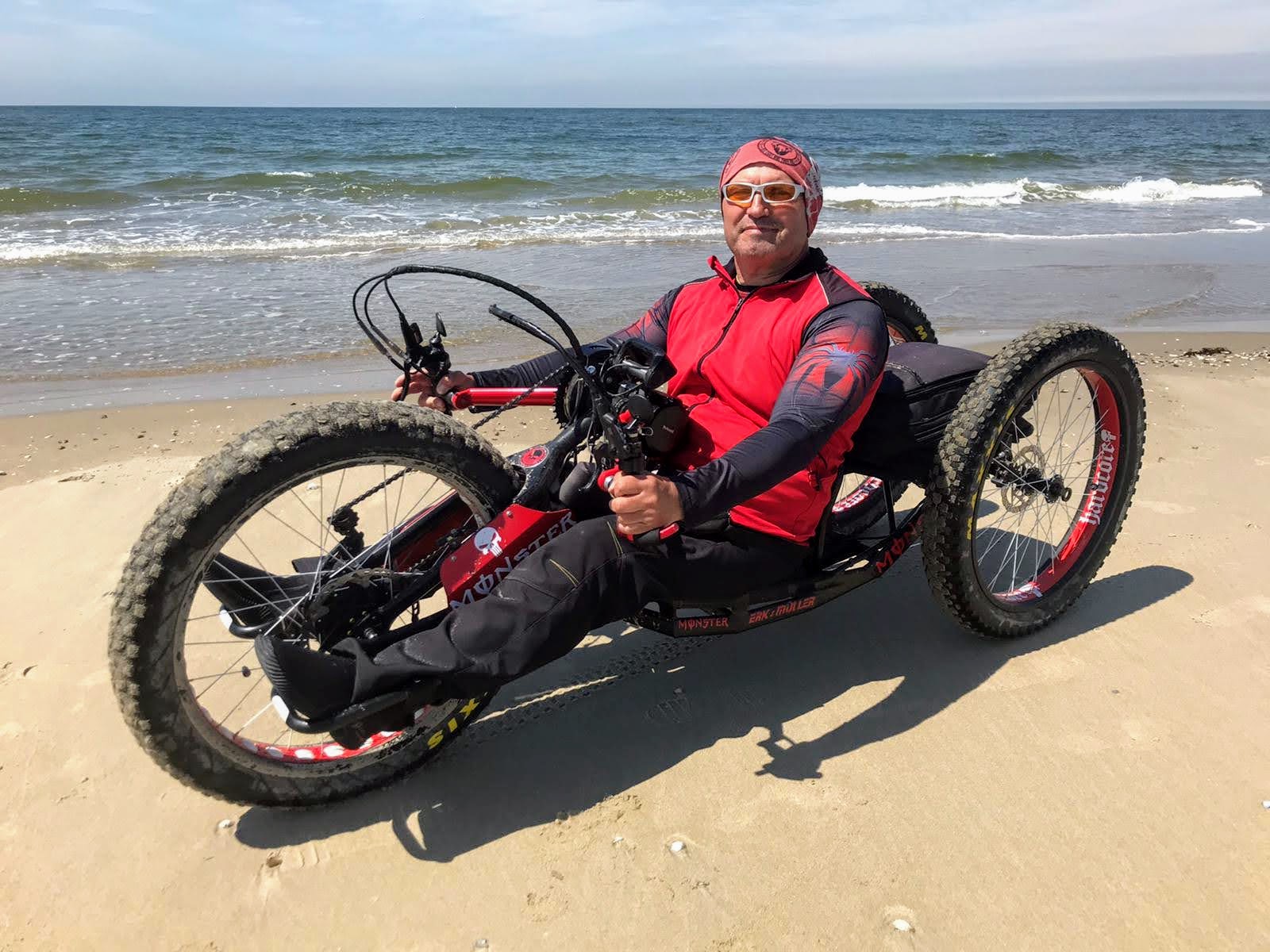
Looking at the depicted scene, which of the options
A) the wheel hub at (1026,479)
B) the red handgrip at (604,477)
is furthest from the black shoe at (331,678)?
the wheel hub at (1026,479)

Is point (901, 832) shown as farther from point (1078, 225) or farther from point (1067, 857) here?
point (1078, 225)

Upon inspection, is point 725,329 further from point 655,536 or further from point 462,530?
point 462,530

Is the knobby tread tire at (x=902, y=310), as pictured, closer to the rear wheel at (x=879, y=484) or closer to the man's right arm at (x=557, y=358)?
the rear wheel at (x=879, y=484)

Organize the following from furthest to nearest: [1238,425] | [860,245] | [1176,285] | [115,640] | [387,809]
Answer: [860,245]
[1176,285]
[1238,425]
[387,809]
[115,640]

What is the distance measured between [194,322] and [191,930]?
7.03 metres

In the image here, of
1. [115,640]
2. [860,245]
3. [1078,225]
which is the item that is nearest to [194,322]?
[115,640]

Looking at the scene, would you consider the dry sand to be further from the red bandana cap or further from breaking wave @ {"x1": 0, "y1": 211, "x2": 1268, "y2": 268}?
breaking wave @ {"x1": 0, "y1": 211, "x2": 1268, "y2": 268}

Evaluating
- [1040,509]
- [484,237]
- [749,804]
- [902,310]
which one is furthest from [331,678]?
[484,237]

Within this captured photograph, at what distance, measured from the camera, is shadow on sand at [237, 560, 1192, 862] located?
2420 millimetres

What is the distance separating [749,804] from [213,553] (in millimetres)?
1596

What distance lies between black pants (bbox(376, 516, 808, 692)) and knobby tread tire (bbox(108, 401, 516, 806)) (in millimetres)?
406

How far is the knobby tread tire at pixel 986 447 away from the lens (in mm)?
2762

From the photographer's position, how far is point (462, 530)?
262cm

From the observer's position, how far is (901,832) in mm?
2326
